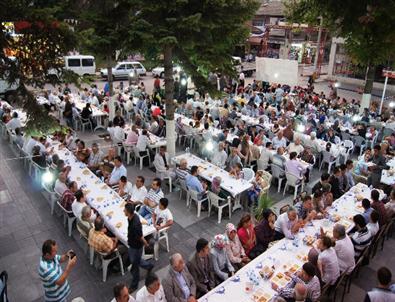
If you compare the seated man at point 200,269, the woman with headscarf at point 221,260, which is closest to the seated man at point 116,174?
the woman with headscarf at point 221,260

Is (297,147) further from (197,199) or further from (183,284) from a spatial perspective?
(183,284)

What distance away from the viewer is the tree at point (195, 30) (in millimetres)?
9906

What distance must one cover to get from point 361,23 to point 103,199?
45.0 feet

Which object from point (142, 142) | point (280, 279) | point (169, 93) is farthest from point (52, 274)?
point (169, 93)

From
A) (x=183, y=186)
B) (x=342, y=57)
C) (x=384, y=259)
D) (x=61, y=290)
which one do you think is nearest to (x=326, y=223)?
(x=384, y=259)

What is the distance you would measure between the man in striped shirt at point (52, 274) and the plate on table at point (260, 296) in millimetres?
3066

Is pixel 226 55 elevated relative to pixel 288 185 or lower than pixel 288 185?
elevated

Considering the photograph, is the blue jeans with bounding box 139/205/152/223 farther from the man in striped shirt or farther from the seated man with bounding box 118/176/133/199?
the man in striped shirt

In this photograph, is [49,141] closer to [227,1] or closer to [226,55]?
[226,55]

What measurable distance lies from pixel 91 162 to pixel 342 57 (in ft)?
96.5

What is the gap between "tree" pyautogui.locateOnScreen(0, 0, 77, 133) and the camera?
6.82 m

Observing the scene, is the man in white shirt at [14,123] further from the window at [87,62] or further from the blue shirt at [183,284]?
the window at [87,62]

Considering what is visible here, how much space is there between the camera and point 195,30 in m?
9.96

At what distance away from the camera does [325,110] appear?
17672mm
